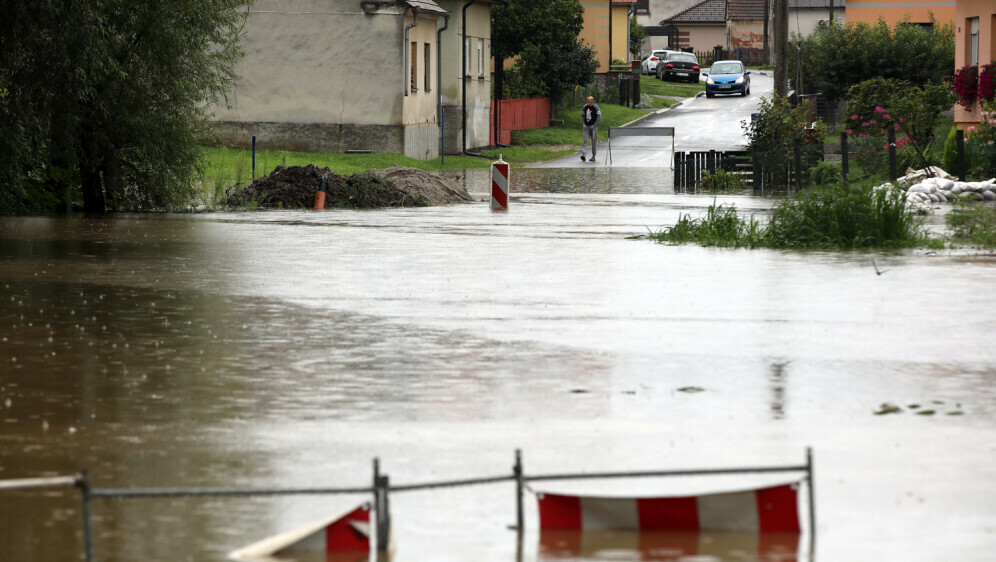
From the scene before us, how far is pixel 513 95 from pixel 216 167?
1128 inches

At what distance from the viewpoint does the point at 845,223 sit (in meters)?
18.2

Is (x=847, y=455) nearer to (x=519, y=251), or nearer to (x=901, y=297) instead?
(x=901, y=297)

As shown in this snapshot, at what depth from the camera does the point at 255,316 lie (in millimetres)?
12055

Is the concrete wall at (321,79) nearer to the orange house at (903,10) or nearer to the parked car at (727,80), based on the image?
the orange house at (903,10)

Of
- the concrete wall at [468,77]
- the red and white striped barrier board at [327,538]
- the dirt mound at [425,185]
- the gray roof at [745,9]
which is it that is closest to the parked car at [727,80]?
the concrete wall at [468,77]

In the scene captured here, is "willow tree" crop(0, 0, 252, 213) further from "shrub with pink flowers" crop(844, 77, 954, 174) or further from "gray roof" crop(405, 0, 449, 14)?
"gray roof" crop(405, 0, 449, 14)

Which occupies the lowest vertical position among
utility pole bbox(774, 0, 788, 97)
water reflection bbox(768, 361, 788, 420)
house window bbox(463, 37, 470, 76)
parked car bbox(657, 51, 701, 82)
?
water reflection bbox(768, 361, 788, 420)

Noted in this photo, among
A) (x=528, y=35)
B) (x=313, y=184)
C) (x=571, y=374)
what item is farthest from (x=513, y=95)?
(x=571, y=374)

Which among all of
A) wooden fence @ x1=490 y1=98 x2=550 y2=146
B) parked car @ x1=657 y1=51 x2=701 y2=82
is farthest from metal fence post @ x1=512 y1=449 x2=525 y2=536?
parked car @ x1=657 y1=51 x2=701 y2=82

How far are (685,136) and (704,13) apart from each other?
224 feet

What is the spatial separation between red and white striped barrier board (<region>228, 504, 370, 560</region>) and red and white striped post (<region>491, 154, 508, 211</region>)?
68.3 feet

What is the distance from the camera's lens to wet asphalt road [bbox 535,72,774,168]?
154 ft

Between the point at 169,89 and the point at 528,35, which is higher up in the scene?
the point at 528,35

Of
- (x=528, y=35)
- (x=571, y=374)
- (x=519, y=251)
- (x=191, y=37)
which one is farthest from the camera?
(x=528, y=35)
